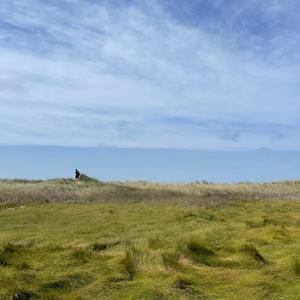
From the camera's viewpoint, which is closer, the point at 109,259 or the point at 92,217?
the point at 109,259

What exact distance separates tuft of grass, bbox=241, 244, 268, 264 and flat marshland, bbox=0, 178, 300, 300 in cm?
3

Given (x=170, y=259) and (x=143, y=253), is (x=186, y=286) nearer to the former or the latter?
(x=170, y=259)

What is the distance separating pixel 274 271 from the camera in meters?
14.4

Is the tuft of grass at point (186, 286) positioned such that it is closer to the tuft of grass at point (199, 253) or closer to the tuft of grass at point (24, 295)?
the tuft of grass at point (199, 253)

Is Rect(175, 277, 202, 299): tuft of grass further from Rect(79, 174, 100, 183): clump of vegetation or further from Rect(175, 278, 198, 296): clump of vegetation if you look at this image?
Rect(79, 174, 100, 183): clump of vegetation

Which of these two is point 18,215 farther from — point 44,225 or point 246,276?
point 246,276

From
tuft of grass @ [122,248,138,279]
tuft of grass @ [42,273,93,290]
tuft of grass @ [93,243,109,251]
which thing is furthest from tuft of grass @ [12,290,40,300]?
tuft of grass @ [93,243,109,251]

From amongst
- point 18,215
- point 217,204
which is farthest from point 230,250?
point 217,204

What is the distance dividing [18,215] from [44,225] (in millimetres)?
5386

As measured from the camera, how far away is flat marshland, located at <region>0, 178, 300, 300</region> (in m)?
12.7

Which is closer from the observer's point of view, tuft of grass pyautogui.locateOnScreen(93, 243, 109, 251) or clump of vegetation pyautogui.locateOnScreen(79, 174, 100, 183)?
tuft of grass pyautogui.locateOnScreen(93, 243, 109, 251)

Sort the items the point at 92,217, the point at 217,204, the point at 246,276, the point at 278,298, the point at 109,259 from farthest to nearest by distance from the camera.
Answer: the point at 217,204
the point at 92,217
the point at 109,259
the point at 246,276
the point at 278,298

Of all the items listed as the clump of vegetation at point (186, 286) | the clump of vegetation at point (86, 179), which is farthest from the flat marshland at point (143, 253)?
the clump of vegetation at point (86, 179)

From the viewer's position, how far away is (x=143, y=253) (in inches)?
648
